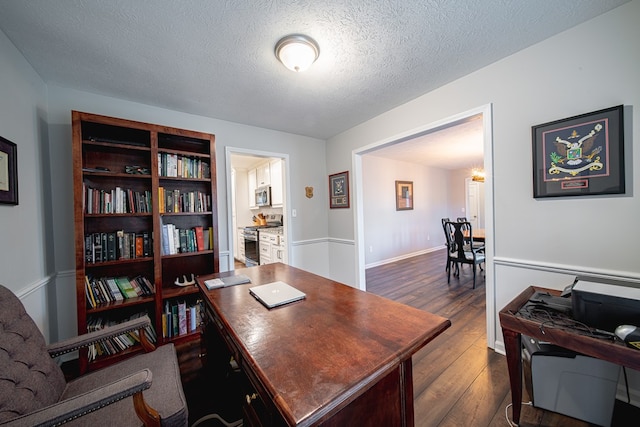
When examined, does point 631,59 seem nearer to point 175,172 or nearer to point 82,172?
point 175,172

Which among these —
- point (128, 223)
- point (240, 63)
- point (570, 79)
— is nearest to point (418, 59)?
point (570, 79)

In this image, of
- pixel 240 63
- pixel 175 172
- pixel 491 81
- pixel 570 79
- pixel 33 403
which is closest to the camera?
pixel 33 403

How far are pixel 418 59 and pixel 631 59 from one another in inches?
45.9

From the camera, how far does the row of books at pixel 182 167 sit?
87.2 inches

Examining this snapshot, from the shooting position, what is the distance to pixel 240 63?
171cm

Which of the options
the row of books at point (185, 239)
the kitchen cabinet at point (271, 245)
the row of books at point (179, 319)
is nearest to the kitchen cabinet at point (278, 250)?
the kitchen cabinet at point (271, 245)

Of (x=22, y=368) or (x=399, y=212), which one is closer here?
(x=22, y=368)

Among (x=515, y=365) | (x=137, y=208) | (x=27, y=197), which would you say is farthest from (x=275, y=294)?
(x=27, y=197)

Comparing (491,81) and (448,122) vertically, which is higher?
(491,81)

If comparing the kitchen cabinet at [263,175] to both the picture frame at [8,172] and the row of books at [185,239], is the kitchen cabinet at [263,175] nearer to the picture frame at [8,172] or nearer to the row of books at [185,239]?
the row of books at [185,239]

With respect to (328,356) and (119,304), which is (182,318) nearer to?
(119,304)

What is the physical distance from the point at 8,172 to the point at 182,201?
3.54ft

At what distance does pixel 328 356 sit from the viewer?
2.44 feet

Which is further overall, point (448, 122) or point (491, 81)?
point (448, 122)
